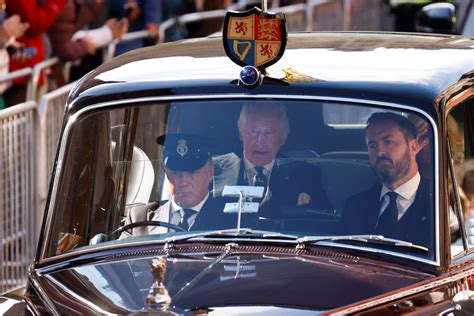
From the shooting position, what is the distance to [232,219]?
5418mm

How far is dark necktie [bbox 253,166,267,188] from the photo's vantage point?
5.49 meters

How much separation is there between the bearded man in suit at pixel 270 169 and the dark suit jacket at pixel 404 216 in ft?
0.34

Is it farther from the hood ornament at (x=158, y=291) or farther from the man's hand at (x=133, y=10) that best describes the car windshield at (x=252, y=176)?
the man's hand at (x=133, y=10)

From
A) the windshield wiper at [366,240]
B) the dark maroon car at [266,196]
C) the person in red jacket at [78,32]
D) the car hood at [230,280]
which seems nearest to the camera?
the car hood at [230,280]

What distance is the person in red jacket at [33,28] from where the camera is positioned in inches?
407

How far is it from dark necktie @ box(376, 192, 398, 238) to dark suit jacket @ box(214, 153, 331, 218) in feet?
0.66

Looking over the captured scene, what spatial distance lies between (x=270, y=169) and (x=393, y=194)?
0.47 metres

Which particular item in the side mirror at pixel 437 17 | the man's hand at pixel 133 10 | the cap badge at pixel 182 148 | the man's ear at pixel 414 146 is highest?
the man's hand at pixel 133 10

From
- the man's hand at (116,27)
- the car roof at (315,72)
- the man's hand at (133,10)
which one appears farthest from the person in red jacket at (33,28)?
the car roof at (315,72)

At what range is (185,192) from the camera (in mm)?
5586

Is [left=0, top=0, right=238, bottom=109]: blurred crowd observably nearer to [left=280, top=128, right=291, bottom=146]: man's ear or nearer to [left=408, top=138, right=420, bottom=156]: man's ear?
[left=280, top=128, right=291, bottom=146]: man's ear

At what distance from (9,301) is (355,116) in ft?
4.69

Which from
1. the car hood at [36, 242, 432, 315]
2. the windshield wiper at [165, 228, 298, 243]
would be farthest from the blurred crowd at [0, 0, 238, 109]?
the car hood at [36, 242, 432, 315]

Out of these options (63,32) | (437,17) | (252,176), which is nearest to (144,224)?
(252,176)
